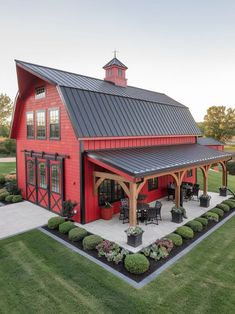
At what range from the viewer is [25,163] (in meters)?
14.7

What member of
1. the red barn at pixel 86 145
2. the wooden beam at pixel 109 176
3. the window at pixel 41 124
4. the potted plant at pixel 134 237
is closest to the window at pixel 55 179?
the red barn at pixel 86 145

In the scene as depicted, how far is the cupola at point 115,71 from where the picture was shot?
17.0m

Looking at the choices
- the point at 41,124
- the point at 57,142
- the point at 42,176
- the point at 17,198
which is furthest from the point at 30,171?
the point at 57,142

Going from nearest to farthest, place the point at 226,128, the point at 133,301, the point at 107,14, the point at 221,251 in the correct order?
the point at 133,301 < the point at 221,251 < the point at 107,14 < the point at 226,128

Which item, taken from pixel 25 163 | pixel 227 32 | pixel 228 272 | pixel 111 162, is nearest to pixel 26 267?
pixel 111 162

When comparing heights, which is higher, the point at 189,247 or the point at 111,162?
the point at 111,162

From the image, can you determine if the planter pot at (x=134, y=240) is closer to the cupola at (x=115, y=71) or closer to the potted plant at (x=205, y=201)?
the potted plant at (x=205, y=201)

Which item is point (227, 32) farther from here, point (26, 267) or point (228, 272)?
point (26, 267)

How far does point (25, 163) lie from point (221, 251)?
40.9ft

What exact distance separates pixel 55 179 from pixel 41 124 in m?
3.56

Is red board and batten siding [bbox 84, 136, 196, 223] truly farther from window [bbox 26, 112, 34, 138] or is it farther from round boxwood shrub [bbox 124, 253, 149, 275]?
window [bbox 26, 112, 34, 138]

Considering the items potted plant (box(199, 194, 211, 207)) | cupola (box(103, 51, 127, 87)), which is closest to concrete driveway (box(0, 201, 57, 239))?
potted plant (box(199, 194, 211, 207))

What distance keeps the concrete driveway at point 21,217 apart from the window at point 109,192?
3013 millimetres

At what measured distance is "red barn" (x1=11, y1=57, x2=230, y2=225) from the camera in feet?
33.7
